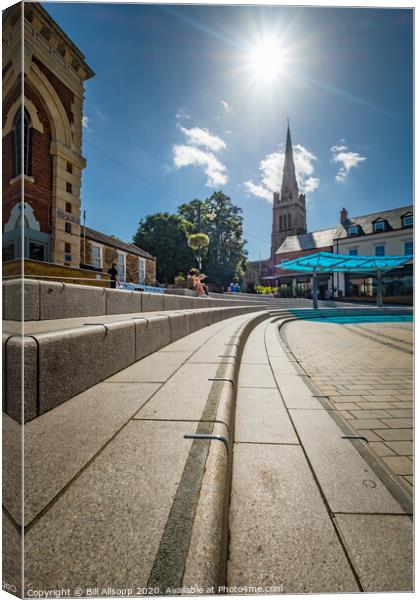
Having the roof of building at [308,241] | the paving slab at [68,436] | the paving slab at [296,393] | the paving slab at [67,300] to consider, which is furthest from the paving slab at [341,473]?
the roof of building at [308,241]

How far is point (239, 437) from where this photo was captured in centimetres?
137

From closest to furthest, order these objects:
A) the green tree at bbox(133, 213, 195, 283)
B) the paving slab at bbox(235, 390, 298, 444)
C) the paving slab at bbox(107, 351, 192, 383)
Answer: the paving slab at bbox(235, 390, 298, 444) < the paving slab at bbox(107, 351, 192, 383) < the green tree at bbox(133, 213, 195, 283)

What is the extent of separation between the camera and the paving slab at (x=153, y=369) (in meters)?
1.62

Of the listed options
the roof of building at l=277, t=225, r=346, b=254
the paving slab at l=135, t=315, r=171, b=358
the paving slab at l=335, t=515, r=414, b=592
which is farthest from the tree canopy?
the roof of building at l=277, t=225, r=346, b=254

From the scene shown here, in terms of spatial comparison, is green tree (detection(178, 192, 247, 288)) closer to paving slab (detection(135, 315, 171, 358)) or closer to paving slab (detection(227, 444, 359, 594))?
paving slab (detection(135, 315, 171, 358))

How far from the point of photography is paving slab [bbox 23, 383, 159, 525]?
0.73 metres

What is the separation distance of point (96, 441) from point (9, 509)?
0.28 metres

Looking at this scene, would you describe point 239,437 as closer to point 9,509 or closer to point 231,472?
point 231,472

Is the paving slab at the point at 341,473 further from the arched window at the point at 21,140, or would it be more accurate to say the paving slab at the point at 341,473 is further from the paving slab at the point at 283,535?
the arched window at the point at 21,140

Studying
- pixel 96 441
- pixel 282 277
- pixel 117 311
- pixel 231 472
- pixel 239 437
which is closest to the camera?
pixel 96 441

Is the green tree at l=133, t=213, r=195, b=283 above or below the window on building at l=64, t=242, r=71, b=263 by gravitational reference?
above

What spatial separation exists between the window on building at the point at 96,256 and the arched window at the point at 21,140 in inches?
16.0

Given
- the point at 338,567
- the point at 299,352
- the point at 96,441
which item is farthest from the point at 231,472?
the point at 299,352

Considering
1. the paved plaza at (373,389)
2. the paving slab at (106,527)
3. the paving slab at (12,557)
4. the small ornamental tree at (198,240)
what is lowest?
the paved plaza at (373,389)
